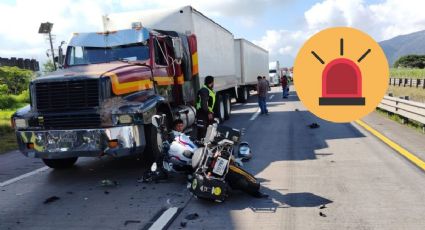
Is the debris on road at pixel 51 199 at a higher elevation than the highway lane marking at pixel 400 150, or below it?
below

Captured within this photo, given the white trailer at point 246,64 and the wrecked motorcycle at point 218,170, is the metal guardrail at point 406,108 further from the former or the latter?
the white trailer at point 246,64

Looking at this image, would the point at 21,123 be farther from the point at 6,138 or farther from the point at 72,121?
the point at 6,138

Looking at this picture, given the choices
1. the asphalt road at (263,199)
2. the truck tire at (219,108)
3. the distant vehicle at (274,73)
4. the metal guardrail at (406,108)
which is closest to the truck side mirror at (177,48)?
the asphalt road at (263,199)

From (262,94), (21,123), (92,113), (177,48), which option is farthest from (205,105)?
(262,94)

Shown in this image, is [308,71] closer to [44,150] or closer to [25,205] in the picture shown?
[25,205]

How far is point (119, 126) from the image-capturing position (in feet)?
24.7

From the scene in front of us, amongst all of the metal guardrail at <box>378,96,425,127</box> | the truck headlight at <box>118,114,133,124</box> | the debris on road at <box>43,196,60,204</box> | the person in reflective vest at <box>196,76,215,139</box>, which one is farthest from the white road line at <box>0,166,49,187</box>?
the metal guardrail at <box>378,96,425,127</box>

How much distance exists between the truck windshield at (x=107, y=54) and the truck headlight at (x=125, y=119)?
2145 millimetres

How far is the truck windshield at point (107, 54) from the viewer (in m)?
9.43

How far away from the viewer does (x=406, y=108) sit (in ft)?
44.1

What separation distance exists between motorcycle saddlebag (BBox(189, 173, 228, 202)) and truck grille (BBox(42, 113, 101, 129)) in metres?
2.49

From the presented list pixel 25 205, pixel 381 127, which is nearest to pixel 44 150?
pixel 25 205

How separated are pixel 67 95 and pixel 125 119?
1166 mm

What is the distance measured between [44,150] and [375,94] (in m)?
6.97
